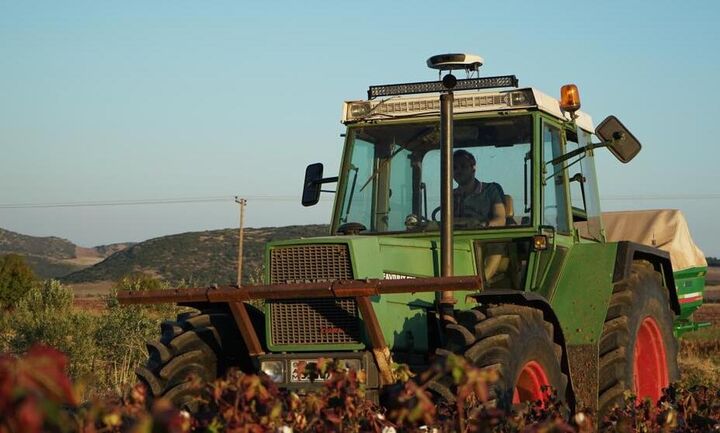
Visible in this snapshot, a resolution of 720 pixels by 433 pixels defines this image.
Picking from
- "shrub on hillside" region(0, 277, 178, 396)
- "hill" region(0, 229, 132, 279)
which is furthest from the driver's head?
"hill" region(0, 229, 132, 279)

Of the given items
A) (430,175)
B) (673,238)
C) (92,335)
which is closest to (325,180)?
(430,175)

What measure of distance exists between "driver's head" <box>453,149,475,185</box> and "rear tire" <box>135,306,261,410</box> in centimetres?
168

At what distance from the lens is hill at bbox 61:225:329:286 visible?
93.4 metres

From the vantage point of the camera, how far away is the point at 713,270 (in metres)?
111

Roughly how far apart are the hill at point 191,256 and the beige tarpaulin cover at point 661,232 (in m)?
75.3

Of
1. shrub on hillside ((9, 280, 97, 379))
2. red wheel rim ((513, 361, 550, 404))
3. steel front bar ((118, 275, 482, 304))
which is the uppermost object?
steel front bar ((118, 275, 482, 304))

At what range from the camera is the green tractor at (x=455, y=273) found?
7.14m

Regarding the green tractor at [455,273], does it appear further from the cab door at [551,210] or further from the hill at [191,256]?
the hill at [191,256]

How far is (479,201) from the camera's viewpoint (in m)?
8.29

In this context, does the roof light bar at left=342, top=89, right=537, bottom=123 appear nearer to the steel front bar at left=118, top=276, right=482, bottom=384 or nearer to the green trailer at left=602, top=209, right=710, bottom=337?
the steel front bar at left=118, top=276, right=482, bottom=384

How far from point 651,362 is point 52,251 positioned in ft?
501

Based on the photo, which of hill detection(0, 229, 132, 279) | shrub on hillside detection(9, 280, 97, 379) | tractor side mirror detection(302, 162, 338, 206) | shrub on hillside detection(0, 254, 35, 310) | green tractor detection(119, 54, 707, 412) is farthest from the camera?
hill detection(0, 229, 132, 279)

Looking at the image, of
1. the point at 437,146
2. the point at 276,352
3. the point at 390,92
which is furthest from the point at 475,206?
the point at 276,352

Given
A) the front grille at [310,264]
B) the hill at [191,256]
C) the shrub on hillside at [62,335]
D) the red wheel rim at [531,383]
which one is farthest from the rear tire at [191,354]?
the hill at [191,256]
